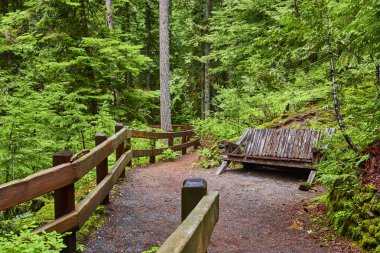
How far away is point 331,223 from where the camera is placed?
6145mm

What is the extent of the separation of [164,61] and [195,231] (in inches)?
635

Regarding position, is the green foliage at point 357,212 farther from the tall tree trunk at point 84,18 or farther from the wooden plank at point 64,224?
the tall tree trunk at point 84,18

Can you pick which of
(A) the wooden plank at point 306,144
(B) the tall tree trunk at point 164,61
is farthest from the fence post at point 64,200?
(B) the tall tree trunk at point 164,61

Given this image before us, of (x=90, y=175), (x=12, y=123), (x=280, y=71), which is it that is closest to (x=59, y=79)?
(x=90, y=175)

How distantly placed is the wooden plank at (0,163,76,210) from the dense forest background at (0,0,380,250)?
11.2ft

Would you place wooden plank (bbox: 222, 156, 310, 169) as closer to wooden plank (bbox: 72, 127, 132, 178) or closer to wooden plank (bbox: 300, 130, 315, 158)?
wooden plank (bbox: 300, 130, 315, 158)

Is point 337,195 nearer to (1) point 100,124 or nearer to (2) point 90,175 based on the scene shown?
(2) point 90,175

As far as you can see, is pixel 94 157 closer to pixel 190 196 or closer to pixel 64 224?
pixel 64 224

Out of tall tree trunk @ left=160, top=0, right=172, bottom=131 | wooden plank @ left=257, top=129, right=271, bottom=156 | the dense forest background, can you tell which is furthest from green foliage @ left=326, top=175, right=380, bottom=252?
tall tree trunk @ left=160, top=0, right=172, bottom=131

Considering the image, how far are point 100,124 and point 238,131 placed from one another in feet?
26.3

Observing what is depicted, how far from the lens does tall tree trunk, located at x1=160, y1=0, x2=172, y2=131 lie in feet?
56.7

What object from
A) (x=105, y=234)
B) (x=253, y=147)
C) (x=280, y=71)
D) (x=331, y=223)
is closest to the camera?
(x=105, y=234)

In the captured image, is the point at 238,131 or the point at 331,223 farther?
the point at 238,131

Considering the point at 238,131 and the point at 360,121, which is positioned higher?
the point at 360,121
